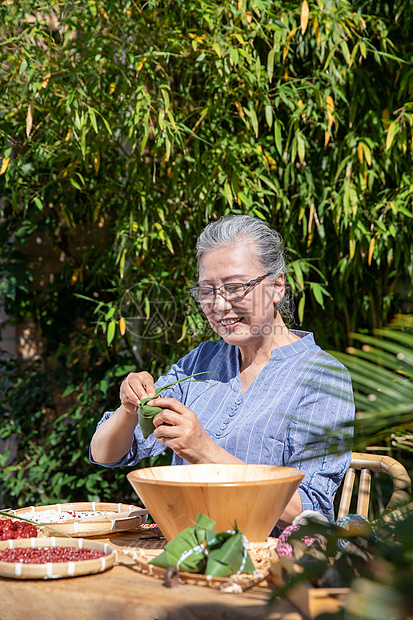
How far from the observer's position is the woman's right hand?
1.62m

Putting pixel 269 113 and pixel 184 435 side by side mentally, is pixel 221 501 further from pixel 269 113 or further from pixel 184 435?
pixel 269 113

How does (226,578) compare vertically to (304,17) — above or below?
below

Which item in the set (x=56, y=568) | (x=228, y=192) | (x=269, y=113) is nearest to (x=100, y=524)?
(x=56, y=568)

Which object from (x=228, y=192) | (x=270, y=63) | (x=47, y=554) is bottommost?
(x=47, y=554)

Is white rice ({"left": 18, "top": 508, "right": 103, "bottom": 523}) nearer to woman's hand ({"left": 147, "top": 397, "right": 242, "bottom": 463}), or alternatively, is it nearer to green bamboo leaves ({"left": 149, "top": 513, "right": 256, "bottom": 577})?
woman's hand ({"left": 147, "top": 397, "right": 242, "bottom": 463})

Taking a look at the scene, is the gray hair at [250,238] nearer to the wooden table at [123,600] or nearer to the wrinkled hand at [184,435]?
the wrinkled hand at [184,435]

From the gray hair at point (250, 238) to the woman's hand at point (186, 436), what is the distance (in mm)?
638

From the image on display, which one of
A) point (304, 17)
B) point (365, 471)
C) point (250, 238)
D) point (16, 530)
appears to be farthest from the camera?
point (304, 17)

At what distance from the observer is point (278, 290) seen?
193 centimetres

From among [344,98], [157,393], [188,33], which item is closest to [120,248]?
[188,33]

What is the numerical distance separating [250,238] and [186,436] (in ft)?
2.40

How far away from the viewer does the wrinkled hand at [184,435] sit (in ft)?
4.47

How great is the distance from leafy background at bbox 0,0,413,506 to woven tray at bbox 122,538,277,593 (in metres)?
1.60

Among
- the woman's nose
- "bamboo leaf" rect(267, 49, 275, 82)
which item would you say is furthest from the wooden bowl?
"bamboo leaf" rect(267, 49, 275, 82)
